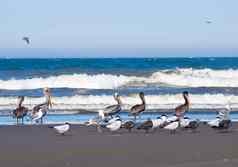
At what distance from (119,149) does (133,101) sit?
15844 millimetres

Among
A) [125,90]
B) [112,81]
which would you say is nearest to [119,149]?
[125,90]

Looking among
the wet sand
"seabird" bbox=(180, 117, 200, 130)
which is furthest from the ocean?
the wet sand

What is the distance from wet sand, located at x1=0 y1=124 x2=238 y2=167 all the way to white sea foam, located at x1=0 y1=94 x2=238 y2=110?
9498 mm

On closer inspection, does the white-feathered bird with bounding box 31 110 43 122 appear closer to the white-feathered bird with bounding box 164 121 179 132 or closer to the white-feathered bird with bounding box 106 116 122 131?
the white-feathered bird with bounding box 106 116 122 131

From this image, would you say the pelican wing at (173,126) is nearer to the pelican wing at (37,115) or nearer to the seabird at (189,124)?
the seabird at (189,124)

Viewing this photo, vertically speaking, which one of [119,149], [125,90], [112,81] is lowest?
[125,90]

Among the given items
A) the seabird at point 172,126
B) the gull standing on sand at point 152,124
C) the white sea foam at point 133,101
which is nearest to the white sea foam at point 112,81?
the white sea foam at point 133,101

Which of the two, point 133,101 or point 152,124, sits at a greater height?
point 152,124

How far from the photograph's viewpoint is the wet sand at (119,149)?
1120 centimetres

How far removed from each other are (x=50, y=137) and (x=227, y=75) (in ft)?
A: 104

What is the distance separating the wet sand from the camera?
1120 centimetres

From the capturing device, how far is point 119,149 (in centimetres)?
1241

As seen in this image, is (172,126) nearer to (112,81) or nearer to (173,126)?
(173,126)

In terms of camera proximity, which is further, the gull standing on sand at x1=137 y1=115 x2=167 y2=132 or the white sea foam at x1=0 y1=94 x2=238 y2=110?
the white sea foam at x1=0 y1=94 x2=238 y2=110
